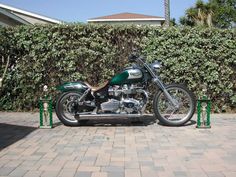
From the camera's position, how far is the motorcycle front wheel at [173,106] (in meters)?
7.70

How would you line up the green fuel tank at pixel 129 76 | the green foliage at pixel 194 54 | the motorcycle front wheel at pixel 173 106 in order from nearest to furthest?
the green fuel tank at pixel 129 76 → the motorcycle front wheel at pixel 173 106 → the green foliage at pixel 194 54

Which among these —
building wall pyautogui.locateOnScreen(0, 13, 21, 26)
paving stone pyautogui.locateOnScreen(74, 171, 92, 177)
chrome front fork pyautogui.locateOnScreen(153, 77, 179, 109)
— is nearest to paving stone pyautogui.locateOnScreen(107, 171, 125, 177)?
paving stone pyautogui.locateOnScreen(74, 171, 92, 177)

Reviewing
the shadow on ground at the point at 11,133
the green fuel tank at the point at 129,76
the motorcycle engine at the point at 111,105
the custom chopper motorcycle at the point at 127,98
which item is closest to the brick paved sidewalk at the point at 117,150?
the shadow on ground at the point at 11,133

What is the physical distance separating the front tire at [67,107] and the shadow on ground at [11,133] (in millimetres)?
605

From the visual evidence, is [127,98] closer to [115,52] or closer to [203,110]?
[203,110]

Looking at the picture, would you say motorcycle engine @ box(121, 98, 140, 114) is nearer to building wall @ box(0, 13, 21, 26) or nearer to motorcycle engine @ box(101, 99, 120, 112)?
motorcycle engine @ box(101, 99, 120, 112)

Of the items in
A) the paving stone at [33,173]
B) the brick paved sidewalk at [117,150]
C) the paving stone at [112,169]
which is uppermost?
the brick paved sidewalk at [117,150]

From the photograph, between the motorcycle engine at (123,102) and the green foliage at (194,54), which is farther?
the green foliage at (194,54)

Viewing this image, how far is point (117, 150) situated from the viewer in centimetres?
580

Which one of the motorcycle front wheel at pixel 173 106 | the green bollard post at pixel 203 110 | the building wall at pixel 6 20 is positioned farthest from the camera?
the building wall at pixel 6 20

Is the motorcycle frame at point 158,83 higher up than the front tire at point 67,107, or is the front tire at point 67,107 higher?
the motorcycle frame at point 158,83

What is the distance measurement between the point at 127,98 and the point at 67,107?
49.3 inches

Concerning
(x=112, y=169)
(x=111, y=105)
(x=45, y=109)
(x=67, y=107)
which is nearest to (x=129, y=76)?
(x=111, y=105)

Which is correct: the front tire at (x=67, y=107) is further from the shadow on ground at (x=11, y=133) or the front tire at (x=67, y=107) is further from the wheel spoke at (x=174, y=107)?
the wheel spoke at (x=174, y=107)
